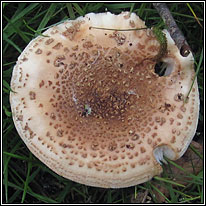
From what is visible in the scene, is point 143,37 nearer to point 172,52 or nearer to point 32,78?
point 172,52

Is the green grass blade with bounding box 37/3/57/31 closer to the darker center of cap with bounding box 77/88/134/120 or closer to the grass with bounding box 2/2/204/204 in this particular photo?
the grass with bounding box 2/2/204/204

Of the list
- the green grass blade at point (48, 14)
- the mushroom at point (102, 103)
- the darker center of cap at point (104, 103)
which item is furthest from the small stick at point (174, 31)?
the green grass blade at point (48, 14)

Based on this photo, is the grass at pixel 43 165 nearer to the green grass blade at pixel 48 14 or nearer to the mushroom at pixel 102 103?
the green grass blade at pixel 48 14

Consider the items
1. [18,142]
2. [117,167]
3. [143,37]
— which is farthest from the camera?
[18,142]

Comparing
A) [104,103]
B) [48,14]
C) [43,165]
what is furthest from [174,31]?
[43,165]

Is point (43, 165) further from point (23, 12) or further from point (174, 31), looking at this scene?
point (174, 31)

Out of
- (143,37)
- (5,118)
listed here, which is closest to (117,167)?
(143,37)
